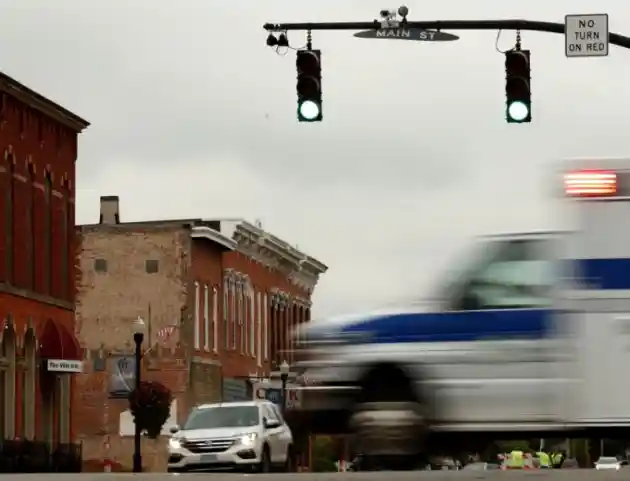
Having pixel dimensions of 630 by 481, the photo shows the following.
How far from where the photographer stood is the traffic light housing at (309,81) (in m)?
17.8

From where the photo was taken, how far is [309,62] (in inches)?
705

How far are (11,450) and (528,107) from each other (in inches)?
A: 955

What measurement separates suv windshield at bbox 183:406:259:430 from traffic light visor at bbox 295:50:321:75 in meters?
10.1

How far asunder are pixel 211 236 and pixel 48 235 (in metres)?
15.4

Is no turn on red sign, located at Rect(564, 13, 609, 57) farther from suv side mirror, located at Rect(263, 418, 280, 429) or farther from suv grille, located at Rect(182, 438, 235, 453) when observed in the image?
suv side mirror, located at Rect(263, 418, 280, 429)

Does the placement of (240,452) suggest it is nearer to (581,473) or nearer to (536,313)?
(536,313)

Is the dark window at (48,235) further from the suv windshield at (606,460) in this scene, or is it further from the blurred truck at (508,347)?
the blurred truck at (508,347)

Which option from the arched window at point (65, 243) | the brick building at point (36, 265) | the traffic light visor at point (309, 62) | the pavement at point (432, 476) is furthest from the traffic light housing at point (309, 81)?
the arched window at point (65, 243)

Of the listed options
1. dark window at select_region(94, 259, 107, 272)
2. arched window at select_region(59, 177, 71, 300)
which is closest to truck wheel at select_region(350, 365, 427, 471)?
arched window at select_region(59, 177, 71, 300)

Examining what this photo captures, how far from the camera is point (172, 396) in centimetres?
5734

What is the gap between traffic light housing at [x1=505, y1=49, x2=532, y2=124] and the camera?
17531mm

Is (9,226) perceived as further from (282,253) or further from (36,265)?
(282,253)

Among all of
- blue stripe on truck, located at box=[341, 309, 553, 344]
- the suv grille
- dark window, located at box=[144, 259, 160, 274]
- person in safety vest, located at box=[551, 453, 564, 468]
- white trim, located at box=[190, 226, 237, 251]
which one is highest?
white trim, located at box=[190, 226, 237, 251]

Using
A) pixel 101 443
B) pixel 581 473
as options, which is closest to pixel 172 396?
pixel 101 443
